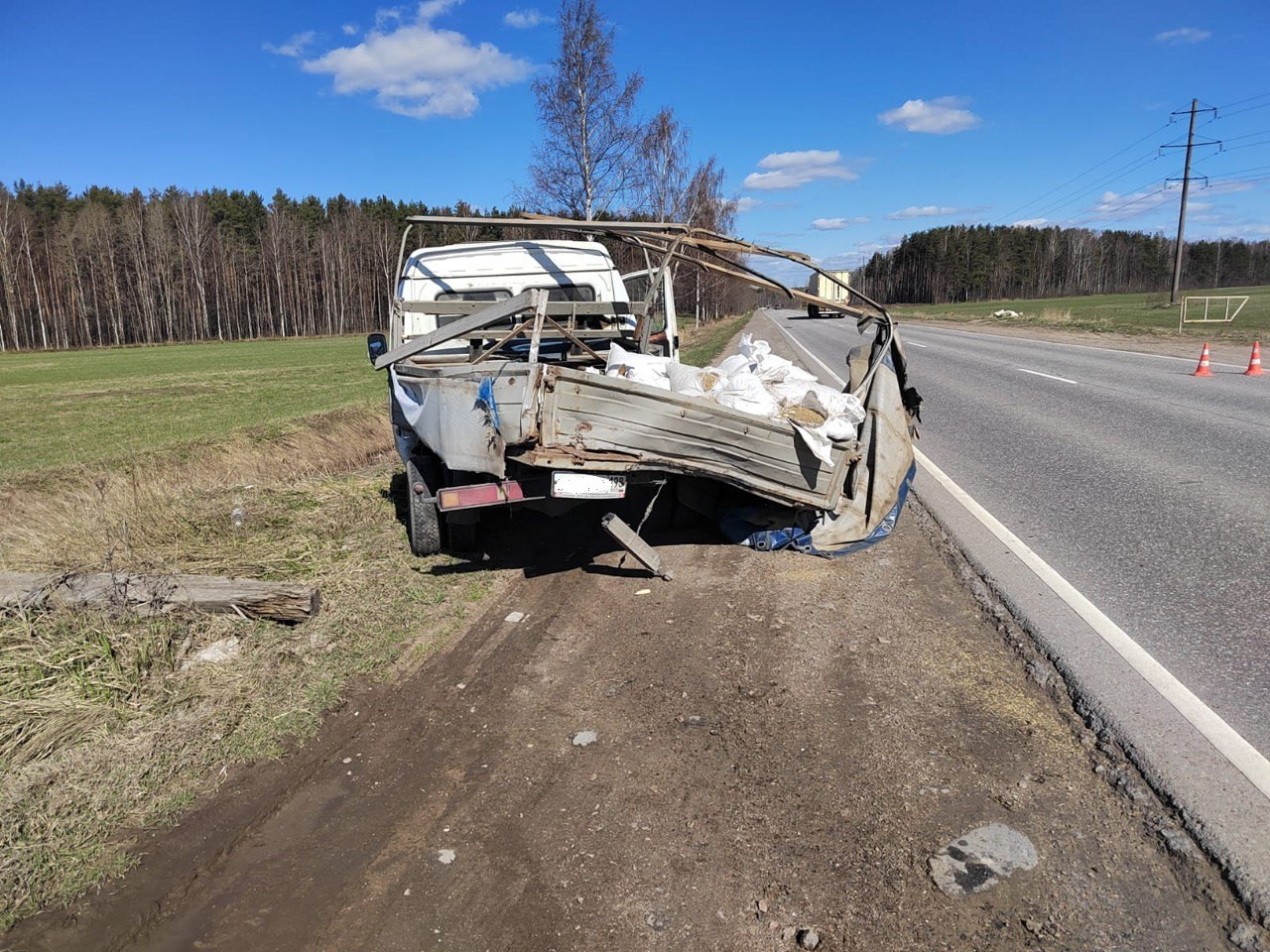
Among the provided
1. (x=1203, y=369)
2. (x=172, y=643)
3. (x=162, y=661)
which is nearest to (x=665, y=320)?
(x=172, y=643)

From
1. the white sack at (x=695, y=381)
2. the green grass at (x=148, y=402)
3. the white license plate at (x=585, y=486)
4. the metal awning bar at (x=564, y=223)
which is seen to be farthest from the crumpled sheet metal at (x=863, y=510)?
the green grass at (x=148, y=402)

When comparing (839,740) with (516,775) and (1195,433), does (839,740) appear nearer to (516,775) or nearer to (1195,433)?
(516,775)

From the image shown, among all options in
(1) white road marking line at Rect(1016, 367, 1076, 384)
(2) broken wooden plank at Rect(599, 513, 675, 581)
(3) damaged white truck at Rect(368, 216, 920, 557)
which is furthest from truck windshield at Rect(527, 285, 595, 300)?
(1) white road marking line at Rect(1016, 367, 1076, 384)

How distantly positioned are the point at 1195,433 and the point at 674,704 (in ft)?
26.1

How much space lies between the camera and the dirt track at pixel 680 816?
227 cm

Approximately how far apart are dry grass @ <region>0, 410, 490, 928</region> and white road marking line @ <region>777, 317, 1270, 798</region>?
349 centimetres

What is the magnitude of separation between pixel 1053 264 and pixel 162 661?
133 meters

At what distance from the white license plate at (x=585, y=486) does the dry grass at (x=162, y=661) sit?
110 cm

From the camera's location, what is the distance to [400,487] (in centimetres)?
802

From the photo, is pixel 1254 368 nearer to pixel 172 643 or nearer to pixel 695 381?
pixel 695 381

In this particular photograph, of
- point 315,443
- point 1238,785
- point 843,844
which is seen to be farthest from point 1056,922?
point 315,443

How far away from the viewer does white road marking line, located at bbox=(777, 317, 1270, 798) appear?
9.22ft

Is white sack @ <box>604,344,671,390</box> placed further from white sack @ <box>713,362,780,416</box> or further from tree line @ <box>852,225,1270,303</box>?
tree line @ <box>852,225,1270,303</box>

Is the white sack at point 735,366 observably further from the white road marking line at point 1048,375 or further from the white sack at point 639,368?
the white road marking line at point 1048,375
